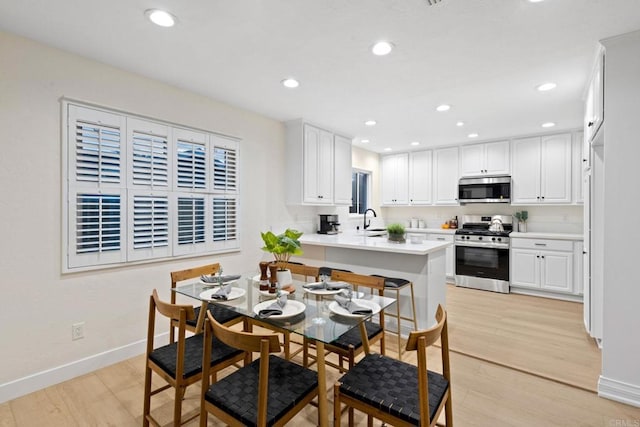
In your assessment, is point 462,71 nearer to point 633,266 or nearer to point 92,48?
point 633,266

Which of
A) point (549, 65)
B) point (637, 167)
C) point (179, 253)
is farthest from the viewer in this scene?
point (179, 253)

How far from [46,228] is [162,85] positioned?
159 centimetres

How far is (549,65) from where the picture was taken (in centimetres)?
256

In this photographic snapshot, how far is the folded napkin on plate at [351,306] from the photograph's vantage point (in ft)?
5.91

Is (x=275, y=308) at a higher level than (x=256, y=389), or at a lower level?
higher

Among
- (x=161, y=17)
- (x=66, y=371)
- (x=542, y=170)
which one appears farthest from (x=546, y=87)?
(x=66, y=371)

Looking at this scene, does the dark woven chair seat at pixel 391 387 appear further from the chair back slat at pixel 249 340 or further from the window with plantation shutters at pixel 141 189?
the window with plantation shutters at pixel 141 189

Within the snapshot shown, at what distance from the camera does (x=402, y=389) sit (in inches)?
56.9

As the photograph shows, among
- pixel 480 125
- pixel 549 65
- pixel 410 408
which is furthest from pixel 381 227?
pixel 410 408

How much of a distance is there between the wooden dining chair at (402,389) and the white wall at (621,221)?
5.08ft

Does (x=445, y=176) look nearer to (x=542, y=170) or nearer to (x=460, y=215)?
(x=460, y=215)

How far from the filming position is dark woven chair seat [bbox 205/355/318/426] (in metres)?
1.32

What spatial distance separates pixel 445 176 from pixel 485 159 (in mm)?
712

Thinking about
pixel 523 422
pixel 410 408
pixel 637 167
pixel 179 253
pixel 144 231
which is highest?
pixel 637 167
